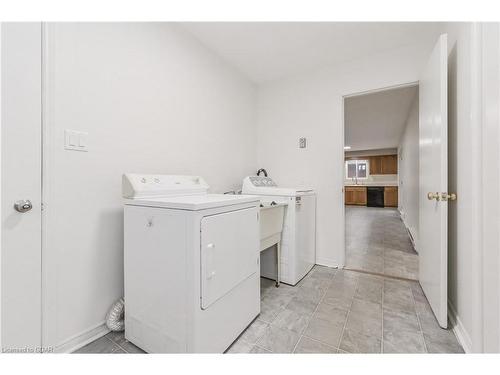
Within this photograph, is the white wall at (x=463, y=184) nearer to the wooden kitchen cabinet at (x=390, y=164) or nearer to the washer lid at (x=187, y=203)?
the washer lid at (x=187, y=203)

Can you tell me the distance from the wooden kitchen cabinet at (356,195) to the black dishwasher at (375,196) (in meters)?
0.17

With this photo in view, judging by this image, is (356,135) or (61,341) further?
(356,135)

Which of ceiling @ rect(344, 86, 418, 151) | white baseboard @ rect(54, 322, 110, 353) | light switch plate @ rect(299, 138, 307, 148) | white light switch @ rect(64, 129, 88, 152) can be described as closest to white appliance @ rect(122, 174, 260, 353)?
white baseboard @ rect(54, 322, 110, 353)

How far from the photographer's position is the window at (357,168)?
8938mm

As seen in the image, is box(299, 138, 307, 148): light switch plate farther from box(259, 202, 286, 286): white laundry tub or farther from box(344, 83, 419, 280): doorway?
box(259, 202, 286, 286): white laundry tub

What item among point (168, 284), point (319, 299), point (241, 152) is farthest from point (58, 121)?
point (319, 299)

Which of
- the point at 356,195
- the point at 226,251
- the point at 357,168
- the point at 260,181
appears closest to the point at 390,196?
the point at 356,195

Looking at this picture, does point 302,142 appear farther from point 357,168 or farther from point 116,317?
point 357,168

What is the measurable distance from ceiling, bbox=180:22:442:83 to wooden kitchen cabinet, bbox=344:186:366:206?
723 cm

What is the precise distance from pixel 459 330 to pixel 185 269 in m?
1.69

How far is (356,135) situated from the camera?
18.7 feet

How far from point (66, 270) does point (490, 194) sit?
7.23 ft

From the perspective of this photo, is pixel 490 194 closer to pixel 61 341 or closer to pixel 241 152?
pixel 241 152

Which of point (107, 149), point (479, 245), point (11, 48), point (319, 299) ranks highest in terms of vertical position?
point (11, 48)
